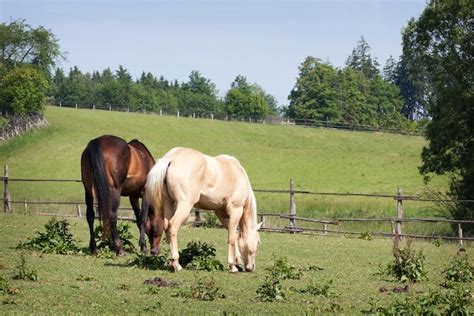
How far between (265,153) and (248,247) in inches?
1693

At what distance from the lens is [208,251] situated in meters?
11.1

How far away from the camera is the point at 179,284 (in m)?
9.24

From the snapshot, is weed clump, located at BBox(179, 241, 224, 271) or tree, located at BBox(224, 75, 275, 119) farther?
tree, located at BBox(224, 75, 275, 119)

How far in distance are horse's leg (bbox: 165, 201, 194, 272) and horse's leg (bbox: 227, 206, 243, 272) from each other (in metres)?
0.80

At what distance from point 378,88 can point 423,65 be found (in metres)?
71.7

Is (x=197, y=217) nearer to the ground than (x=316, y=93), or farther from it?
nearer to the ground

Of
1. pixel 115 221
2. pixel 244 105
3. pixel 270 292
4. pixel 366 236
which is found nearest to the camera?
pixel 270 292

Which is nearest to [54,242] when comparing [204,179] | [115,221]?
[115,221]

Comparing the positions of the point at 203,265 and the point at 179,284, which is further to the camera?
the point at 203,265

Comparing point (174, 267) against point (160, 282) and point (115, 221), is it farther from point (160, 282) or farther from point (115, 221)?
point (115, 221)

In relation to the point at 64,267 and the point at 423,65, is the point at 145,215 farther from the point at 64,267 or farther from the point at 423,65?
the point at 423,65

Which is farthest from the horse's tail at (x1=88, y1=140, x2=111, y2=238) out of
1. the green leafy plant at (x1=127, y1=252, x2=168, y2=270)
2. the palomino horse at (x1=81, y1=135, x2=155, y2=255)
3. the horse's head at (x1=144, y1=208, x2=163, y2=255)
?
the green leafy plant at (x1=127, y1=252, x2=168, y2=270)

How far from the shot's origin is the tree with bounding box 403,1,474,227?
25.6 m

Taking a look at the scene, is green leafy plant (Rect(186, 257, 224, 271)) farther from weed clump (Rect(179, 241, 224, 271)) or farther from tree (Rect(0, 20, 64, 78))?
tree (Rect(0, 20, 64, 78))
